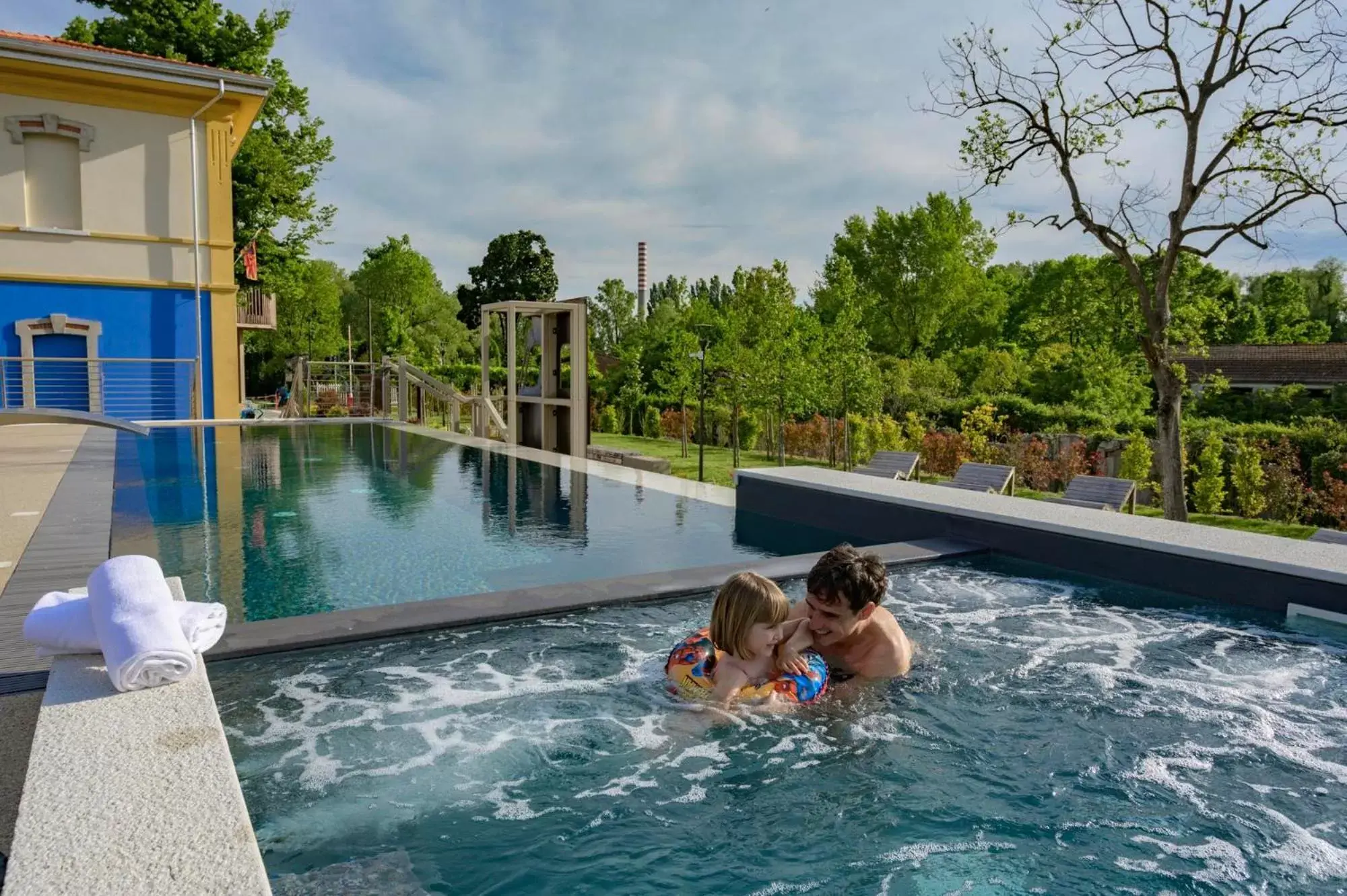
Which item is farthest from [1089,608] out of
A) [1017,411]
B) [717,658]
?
[1017,411]

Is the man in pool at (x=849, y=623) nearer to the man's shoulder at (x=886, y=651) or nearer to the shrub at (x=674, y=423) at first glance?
the man's shoulder at (x=886, y=651)

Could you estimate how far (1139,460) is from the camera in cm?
1188

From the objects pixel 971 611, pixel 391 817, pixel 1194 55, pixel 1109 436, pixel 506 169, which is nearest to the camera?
pixel 391 817

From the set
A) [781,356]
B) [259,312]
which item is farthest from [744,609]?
[259,312]

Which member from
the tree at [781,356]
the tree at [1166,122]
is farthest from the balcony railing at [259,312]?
the tree at [1166,122]

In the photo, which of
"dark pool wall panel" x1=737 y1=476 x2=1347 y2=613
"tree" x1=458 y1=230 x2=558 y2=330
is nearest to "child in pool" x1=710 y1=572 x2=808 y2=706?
"dark pool wall panel" x1=737 y1=476 x2=1347 y2=613

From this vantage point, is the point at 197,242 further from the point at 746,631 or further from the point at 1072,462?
the point at 746,631

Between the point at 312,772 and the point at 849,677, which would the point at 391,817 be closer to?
the point at 312,772

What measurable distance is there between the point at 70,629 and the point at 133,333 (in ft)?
59.9

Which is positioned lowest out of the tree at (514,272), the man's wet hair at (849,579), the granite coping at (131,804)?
the granite coping at (131,804)

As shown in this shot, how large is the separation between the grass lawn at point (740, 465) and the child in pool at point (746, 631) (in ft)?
18.9

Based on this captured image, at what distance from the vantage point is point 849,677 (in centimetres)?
434

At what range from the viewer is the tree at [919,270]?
44219 millimetres

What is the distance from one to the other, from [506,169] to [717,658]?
29160 mm
